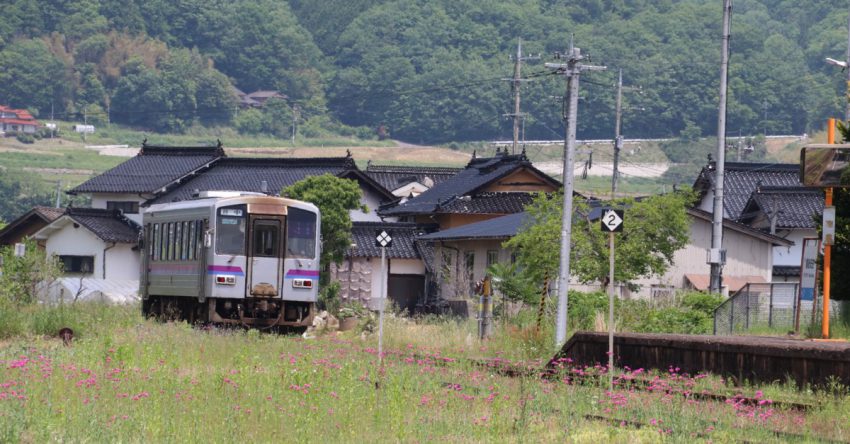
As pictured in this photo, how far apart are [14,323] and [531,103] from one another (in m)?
93.5

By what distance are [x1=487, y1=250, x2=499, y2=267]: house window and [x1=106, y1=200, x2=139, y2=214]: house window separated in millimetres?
21704

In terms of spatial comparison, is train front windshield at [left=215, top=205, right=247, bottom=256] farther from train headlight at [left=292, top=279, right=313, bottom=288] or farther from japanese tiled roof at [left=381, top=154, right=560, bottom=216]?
japanese tiled roof at [left=381, top=154, right=560, bottom=216]

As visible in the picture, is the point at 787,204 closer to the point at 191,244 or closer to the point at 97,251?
the point at 191,244

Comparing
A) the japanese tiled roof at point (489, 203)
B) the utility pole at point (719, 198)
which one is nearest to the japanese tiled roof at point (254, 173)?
the japanese tiled roof at point (489, 203)

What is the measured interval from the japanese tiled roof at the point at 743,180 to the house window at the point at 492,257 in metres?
11.0

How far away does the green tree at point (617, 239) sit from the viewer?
2895 centimetres

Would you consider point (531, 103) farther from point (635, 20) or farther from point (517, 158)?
point (517, 158)

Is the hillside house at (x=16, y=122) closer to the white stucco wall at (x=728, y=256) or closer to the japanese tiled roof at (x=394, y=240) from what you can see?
the japanese tiled roof at (x=394, y=240)

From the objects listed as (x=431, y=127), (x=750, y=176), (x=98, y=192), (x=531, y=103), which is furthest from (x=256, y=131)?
(x=750, y=176)

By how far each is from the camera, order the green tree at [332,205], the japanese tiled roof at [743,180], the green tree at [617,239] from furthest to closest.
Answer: the japanese tiled roof at [743,180] → the green tree at [332,205] → the green tree at [617,239]

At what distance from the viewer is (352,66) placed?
154m

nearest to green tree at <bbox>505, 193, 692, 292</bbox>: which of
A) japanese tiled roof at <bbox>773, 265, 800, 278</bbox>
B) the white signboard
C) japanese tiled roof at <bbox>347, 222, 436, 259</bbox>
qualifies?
japanese tiled roof at <bbox>773, 265, 800, 278</bbox>

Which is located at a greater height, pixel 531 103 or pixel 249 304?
pixel 531 103

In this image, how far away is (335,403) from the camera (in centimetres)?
1280
